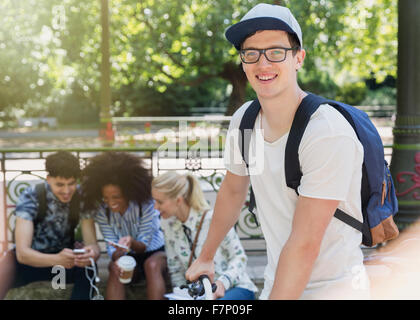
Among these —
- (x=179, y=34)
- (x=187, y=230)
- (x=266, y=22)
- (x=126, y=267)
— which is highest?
(x=179, y=34)

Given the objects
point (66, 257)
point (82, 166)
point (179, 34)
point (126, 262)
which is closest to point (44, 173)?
point (82, 166)

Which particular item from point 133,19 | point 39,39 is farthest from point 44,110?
point 133,19

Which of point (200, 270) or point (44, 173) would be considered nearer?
point (200, 270)

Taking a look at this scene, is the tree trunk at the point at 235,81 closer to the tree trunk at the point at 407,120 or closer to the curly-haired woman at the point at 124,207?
the tree trunk at the point at 407,120

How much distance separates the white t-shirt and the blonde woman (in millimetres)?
1666

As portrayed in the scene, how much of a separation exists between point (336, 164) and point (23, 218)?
3151 mm

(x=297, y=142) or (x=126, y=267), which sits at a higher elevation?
(x=297, y=142)

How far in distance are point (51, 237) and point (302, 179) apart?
3.09m

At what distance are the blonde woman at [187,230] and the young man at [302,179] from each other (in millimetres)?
1659

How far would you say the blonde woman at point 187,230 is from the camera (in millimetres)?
3467

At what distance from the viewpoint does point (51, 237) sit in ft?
13.4

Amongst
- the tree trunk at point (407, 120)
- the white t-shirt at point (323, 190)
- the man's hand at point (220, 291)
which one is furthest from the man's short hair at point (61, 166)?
the tree trunk at point (407, 120)

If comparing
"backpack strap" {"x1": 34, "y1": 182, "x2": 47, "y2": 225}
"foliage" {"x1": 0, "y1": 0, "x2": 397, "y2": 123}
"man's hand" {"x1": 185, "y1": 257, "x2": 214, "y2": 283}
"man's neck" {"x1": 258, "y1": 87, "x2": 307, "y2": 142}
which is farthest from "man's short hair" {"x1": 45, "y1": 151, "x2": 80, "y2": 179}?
"foliage" {"x1": 0, "y1": 0, "x2": 397, "y2": 123}

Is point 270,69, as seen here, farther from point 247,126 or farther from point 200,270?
point 200,270
